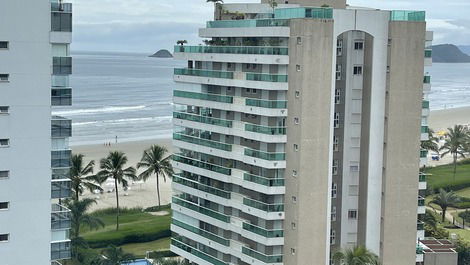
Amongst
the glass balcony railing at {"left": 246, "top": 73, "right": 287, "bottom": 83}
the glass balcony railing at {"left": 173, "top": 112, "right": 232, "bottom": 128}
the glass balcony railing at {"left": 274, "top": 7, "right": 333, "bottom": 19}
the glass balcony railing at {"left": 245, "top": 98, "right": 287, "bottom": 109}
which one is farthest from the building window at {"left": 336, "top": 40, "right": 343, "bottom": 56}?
the glass balcony railing at {"left": 173, "top": 112, "right": 232, "bottom": 128}

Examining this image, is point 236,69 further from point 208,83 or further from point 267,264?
point 267,264

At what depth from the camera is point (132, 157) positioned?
109 meters

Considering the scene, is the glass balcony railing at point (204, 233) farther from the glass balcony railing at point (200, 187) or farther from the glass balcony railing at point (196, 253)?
the glass balcony railing at point (200, 187)

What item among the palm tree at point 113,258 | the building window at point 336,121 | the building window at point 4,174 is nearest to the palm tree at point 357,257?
the building window at point 336,121

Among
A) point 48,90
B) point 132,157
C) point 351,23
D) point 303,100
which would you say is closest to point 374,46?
point 351,23

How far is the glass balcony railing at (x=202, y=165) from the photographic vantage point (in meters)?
50.3

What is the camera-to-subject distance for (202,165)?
52938 millimetres

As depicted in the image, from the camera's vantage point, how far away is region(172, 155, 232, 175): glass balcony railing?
165ft

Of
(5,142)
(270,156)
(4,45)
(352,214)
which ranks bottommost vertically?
(352,214)

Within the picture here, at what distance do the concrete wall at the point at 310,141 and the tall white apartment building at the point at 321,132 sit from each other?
0.17 feet

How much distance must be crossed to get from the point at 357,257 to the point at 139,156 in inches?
2636

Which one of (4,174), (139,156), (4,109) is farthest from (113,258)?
(139,156)

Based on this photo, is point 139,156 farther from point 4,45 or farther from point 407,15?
point 4,45

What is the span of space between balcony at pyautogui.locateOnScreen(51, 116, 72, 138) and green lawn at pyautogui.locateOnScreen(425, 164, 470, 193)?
202 feet
